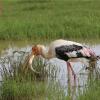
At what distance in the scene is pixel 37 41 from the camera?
12.6 m

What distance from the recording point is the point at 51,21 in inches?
561

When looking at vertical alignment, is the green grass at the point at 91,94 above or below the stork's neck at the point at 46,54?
below

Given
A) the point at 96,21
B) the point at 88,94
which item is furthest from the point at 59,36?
the point at 88,94

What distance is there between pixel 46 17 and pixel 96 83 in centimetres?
839

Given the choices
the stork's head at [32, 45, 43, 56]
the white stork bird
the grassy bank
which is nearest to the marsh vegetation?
the grassy bank

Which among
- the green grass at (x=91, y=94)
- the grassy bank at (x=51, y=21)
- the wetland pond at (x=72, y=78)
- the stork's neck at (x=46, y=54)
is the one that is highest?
the grassy bank at (x=51, y=21)

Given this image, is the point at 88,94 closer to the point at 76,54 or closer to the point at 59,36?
the point at 76,54

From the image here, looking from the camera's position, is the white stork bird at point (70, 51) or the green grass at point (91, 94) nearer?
the green grass at point (91, 94)

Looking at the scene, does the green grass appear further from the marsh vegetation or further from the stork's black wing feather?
the stork's black wing feather

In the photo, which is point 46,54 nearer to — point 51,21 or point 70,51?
point 70,51

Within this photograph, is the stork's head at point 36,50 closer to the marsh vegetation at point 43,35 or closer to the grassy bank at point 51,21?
the marsh vegetation at point 43,35

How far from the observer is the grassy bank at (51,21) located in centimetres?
1298

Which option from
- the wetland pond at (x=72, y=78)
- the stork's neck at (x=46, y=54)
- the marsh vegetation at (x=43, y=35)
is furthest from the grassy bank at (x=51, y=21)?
the stork's neck at (x=46, y=54)

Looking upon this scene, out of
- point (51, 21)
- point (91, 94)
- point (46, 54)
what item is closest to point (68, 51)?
point (46, 54)
